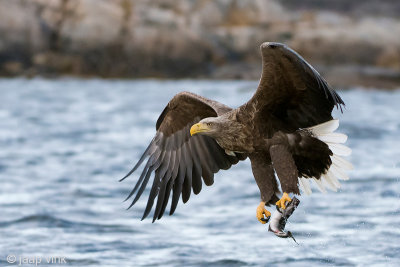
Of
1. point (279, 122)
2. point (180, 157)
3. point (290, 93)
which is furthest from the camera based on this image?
point (180, 157)

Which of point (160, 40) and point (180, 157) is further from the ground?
point (160, 40)

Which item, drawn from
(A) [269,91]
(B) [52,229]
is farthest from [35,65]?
(A) [269,91]

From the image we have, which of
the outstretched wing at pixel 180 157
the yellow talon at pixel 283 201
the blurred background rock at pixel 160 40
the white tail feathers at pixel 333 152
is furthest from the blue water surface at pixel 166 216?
the blurred background rock at pixel 160 40

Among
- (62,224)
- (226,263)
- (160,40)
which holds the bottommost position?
(226,263)

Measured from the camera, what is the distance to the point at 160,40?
2981 centimetres

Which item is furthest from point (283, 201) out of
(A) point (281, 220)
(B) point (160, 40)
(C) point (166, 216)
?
(B) point (160, 40)

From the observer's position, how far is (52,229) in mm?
7715

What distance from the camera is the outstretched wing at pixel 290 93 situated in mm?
4992

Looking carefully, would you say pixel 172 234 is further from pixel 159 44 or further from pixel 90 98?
pixel 159 44

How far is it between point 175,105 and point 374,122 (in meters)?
10.6

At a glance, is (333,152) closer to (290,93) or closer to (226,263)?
(290,93)

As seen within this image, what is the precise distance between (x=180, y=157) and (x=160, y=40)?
23666 millimetres

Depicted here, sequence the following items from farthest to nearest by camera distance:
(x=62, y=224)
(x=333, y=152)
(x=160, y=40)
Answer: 1. (x=160, y=40)
2. (x=62, y=224)
3. (x=333, y=152)

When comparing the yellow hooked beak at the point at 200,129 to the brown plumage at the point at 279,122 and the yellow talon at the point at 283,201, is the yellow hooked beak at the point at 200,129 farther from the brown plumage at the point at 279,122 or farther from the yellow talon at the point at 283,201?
the yellow talon at the point at 283,201
